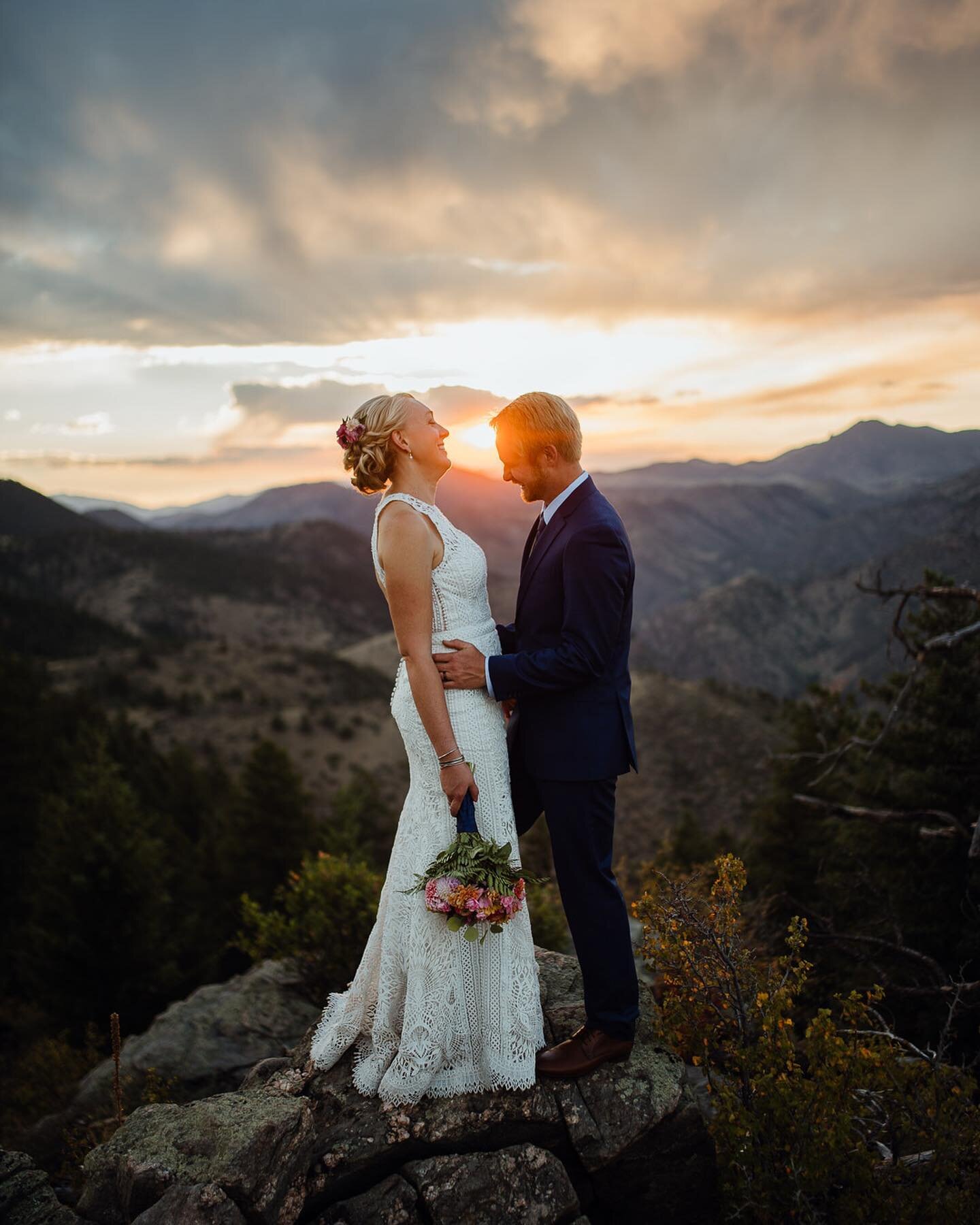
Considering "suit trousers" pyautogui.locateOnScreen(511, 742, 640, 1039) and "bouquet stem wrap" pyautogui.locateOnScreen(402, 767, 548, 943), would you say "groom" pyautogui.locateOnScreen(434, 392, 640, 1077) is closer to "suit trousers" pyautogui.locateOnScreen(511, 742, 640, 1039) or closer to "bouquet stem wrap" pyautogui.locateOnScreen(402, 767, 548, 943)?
"suit trousers" pyautogui.locateOnScreen(511, 742, 640, 1039)

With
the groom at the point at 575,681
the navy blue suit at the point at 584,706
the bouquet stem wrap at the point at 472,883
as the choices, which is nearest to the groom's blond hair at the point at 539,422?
the groom at the point at 575,681

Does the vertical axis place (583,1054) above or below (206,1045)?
above

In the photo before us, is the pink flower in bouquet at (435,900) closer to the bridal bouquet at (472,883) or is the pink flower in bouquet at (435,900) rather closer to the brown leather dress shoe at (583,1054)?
the bridal bouquet at (472,883)

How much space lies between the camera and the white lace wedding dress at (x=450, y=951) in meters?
3.34

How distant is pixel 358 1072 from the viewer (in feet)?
11.3

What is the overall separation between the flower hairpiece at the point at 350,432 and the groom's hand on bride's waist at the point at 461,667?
1.09 meters

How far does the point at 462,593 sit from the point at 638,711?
146 feet

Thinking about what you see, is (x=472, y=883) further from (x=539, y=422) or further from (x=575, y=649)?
(x=539, y=422)

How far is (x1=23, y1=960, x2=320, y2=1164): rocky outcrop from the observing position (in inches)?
225

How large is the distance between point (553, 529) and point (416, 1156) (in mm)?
3017

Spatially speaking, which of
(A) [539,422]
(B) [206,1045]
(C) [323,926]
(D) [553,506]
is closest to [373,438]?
(A) [539,422]

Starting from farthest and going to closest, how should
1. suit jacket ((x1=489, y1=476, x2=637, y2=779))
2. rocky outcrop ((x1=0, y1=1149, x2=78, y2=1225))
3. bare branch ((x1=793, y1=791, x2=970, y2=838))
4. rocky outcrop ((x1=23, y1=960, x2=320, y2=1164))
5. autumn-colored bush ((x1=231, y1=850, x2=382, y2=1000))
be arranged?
bare branch ((x1=793, y1=791, x2=970, y2=838))
autumn-colored bush ((x1=231, y1=850, x2=382, y2=1000))
rocky outcrop ((x1=23, y1=960, x2=320, y2=1164))
suit jacket ((x1=489, y1=476, x2=637, y2=779))
rocky outcrop ((x1=0, y1=1149, x2=78, y2=1225))

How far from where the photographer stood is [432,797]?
344 centimetres

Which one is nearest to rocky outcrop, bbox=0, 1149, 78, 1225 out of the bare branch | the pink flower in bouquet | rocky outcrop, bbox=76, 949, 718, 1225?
rocky outcrop, bbox=76, 949, 718, 1225
